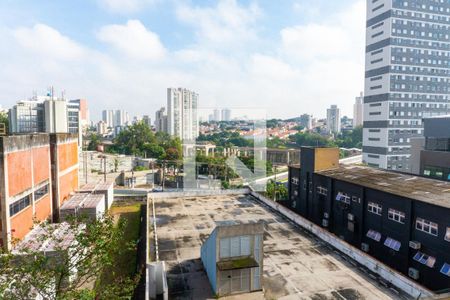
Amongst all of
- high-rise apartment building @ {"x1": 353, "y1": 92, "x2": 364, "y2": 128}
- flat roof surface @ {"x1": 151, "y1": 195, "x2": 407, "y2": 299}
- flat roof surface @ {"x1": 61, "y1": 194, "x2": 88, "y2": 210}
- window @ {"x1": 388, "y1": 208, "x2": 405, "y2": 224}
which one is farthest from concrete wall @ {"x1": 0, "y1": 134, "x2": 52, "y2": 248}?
high-rise apartment building @ {"x1": 353, "y1": 92, "x2": 364, "y2": 128}

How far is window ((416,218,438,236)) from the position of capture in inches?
613

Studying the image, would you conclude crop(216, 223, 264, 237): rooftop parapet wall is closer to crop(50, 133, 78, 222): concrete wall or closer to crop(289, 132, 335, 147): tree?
crop(50, 133, 78, 222): concrete wall

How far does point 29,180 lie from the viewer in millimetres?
18703

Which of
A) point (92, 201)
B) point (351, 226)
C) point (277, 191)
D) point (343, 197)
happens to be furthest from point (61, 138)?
point (277, 191)

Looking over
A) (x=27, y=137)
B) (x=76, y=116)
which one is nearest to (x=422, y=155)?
(x=27, y=137)

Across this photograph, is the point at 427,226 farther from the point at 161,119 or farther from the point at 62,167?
the point at 161,119

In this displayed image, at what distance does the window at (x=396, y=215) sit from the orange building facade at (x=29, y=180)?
56.7 feet

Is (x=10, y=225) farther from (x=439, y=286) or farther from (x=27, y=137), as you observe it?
(x=439, y=286)

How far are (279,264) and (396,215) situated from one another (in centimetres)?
828

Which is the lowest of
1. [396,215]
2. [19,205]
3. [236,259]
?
[236,259]

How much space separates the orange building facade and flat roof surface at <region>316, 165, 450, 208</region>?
17.7 metres

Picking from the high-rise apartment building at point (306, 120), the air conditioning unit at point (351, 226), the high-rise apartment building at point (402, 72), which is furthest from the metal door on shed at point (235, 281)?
the high-rise apartment building at point (306, 120)

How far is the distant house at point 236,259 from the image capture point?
456 inches

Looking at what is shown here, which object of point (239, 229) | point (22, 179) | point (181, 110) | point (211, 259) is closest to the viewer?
point (239, 229)
